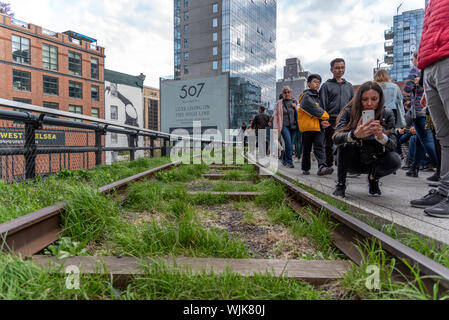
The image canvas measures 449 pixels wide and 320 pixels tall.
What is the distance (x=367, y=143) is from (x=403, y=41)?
82770 millimetres

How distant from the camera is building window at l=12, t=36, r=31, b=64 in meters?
37.8

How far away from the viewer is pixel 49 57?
42.1 meters

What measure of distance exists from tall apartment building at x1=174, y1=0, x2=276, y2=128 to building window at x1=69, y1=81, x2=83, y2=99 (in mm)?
21311

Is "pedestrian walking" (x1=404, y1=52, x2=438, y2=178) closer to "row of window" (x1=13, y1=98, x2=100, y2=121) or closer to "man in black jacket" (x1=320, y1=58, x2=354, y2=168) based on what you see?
"man in black jacket" (x1=320, y1=58, x2=354, y2=168)

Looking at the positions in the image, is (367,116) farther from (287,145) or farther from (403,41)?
A: (403,41)

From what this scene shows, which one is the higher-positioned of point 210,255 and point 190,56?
point 190,56

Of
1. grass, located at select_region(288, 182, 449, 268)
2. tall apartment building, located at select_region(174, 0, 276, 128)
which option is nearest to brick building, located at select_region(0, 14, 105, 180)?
tall apartment building, located at select_region(174, 0, 276, 128)

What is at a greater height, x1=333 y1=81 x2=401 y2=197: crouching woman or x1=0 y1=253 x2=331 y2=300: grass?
x1=333 y1=81 x2=401 y2=197: crouching woman

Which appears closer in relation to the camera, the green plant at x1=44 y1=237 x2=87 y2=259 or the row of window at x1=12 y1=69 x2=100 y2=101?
the green plant at x1=44 y1=237 x2=87 y2=259

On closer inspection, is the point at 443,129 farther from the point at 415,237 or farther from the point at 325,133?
the point at 325,133

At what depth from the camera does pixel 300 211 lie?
8.09ft
